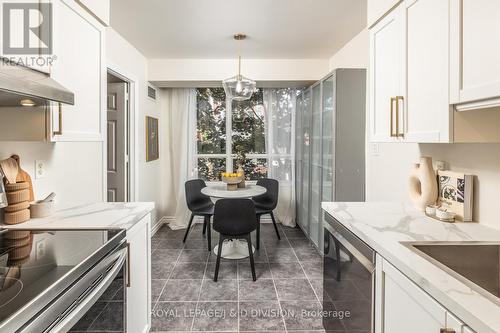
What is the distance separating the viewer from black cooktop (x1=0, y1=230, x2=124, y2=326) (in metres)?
0.79

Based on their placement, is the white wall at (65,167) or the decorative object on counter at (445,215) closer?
the decorative object on counter at (445,215)

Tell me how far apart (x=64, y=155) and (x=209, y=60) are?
7.82 feet

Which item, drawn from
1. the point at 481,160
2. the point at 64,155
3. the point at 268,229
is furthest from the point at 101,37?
the point at 268,229

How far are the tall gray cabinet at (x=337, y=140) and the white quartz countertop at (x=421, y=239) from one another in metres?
1.01

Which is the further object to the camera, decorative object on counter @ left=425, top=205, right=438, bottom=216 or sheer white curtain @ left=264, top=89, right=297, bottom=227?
sheer white curtain @ left=264, top=89, right=297, bottom=227

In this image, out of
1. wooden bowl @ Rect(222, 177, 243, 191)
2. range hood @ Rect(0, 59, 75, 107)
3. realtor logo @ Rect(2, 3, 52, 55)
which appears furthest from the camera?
wooden bowl @ Rect(222, 177, 243, 191)

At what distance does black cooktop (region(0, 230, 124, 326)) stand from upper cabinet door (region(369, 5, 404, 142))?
5.11ft

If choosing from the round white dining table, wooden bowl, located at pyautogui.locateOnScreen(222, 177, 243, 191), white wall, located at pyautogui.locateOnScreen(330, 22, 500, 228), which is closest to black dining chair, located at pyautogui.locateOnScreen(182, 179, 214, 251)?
the round white dining table

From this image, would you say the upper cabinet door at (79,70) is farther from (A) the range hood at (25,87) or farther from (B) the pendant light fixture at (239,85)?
(B) the pendant light fixture at (239,85)

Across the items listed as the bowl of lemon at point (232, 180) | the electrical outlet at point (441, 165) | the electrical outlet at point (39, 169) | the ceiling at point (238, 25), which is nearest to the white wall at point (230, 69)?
the ceiling at point (238, 25)

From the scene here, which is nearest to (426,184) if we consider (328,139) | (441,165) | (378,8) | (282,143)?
(441,165)

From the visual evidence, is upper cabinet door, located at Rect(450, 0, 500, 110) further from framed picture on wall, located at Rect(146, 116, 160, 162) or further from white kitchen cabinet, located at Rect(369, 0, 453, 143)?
framed picture on wall, located at Rect(146, 116, 160, 162)

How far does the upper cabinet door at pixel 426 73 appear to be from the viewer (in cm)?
124

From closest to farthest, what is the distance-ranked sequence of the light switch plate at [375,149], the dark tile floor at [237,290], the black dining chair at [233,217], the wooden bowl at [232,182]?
1. the dark tile floor at [237,290]
2. the light switch plate at [375,149]
3. the black dining chair at [233,217]
4. the wooden bowl at [232,182]
